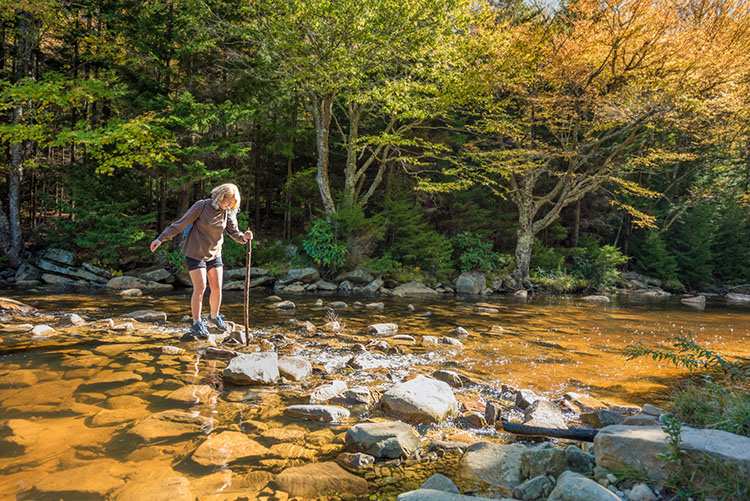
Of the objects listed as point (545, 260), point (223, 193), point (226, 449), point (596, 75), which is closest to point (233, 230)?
point (223, 193)

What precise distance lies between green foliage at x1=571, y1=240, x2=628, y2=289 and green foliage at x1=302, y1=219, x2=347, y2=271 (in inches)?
460

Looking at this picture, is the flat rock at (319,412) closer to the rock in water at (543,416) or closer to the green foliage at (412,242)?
the rock in water at (543,416)

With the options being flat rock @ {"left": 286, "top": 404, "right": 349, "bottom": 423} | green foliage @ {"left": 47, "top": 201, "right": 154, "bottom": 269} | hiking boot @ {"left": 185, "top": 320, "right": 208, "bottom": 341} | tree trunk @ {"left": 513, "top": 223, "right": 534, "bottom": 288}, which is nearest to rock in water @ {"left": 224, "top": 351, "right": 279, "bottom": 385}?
flat rock @ {"left": 286, "top": 404, "right": 349, "bottom": 423}

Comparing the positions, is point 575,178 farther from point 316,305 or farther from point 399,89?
point 316,305

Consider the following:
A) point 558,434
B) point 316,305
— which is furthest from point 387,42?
point 558,434

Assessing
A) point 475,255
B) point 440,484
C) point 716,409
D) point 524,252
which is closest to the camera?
point 440,484

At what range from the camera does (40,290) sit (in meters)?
11.4

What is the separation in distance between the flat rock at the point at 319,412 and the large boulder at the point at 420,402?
42cm

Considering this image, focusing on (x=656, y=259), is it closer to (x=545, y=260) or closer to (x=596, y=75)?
(x=545, y=260)

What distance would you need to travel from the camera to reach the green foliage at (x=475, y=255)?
1861cm

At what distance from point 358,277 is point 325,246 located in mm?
1660

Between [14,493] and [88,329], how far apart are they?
16.2 ft

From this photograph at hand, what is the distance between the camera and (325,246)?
51.9 feet

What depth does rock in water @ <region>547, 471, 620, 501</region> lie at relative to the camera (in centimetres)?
216
